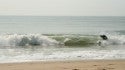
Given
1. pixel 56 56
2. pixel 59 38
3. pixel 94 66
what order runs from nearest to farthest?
pixel 94 66 < pixel 56 56 < pixel 59 38

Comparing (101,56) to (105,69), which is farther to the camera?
(101,56)

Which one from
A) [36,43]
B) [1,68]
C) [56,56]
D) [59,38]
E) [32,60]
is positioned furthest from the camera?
[59,38]

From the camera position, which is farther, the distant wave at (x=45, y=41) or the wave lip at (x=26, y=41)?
the distant wave at (x=45, y=41)

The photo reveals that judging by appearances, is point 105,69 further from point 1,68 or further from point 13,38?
point 13,38

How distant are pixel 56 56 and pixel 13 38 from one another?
7.93m

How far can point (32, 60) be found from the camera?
11.2 meters

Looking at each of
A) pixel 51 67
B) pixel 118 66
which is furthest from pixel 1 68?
pixel 118 66

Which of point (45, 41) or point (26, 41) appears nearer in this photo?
point (26, 41)

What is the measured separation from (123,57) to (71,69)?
3.93 meters

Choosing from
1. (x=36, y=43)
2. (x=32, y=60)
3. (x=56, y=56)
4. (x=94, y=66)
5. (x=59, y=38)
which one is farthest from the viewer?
(x=59, y=38)

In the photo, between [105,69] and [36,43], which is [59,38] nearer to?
[36,43]

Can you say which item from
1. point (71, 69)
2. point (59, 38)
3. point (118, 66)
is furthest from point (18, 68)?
point (59, 38)

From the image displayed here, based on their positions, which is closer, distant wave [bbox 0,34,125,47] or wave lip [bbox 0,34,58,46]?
wave lip [bbox 0,34,58,46]

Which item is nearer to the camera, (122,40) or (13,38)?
(13,38)
